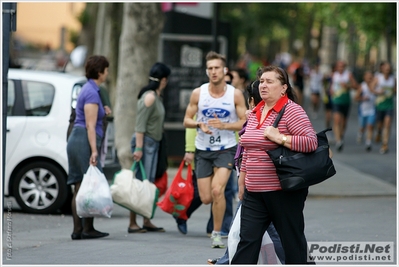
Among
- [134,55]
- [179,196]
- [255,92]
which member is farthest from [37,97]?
[134,55]

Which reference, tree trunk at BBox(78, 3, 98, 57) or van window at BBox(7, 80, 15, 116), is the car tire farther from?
tree trunk at BBox(78, 3, 98, 57)

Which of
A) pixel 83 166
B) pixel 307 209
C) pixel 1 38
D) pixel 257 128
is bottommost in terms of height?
pixel 307 209

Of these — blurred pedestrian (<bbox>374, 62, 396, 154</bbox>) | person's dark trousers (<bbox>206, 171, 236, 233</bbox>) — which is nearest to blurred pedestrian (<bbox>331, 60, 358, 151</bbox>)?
blurred pedestrian (<bbox>374, 62, 396, 154</bbox>)

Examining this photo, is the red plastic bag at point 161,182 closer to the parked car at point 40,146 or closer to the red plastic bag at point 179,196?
the red plastic bag at point 179,196

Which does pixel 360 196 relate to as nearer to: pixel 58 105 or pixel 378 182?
pixel 378 182

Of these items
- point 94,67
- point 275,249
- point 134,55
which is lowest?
point 275,249

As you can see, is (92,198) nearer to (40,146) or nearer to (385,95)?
(40,146)

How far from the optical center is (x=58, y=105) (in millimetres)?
9852

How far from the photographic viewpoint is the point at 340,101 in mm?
18172

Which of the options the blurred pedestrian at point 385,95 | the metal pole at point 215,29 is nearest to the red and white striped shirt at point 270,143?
the metal pole at point 215,29

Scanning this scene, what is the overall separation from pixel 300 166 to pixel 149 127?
12.0ft

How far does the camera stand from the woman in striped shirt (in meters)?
5.43

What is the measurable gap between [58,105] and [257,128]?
15.5 ft

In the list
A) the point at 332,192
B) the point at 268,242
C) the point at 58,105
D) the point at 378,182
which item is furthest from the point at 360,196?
the point at 268,242
